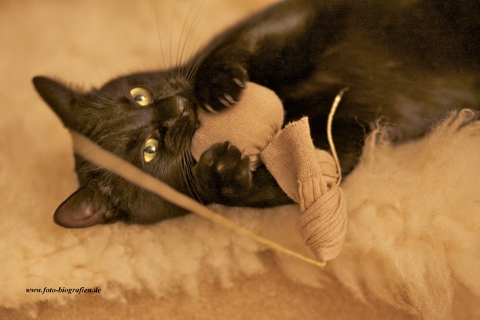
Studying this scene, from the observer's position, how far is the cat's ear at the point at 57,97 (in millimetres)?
1001

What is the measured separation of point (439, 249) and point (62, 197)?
2.99 feet

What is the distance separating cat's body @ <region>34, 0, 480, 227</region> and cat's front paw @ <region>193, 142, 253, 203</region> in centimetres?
5

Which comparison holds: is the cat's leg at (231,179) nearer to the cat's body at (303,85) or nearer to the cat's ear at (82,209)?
the cat's body at (303,85)

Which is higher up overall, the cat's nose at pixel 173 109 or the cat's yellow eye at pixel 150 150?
the cat's nose at pixel 173 109

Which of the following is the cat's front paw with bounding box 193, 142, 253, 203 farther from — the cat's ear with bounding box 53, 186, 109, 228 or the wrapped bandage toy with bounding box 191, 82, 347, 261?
the cat's ear with bounding box 53, 186, 109, 228

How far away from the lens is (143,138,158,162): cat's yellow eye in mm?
881

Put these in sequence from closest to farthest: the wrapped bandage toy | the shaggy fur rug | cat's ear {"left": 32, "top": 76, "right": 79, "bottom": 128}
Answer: the wrapped bandage toy, the shaggy fur rug, cat's ear {"left": 32, "top": 76, "right": 79, "bottom": 128}

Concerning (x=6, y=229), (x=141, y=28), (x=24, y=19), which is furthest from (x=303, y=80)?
(x=24, y=19)

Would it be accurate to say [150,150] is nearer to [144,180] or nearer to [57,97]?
[144,180]

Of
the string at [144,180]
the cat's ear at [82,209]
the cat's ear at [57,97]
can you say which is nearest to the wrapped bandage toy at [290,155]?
the string at [144,180]

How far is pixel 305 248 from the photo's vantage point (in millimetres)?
961

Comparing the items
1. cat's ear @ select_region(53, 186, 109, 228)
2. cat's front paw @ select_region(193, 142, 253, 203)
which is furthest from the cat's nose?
cat's ear @ select_region(53, 186, 109, 228)

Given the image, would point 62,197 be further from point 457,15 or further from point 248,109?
point 457,15

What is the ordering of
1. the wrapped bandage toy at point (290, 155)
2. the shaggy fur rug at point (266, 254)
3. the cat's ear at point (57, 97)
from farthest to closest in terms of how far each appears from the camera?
the cat's ear at point (57, 97), the shaggy fur rug at point (266, 254), the wrapped bandage toy at point (290, 155)
